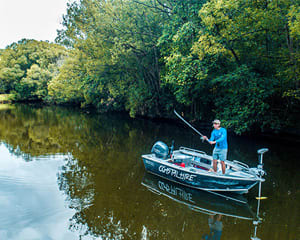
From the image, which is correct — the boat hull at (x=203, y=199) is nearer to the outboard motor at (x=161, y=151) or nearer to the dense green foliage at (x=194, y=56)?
the outboard motor at (x=161, y=151)

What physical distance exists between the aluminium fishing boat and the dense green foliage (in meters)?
5.20

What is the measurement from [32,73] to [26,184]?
49410 millimetres

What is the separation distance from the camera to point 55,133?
17.0 m

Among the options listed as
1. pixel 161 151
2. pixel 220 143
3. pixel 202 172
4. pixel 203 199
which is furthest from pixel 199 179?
pixel 161 151

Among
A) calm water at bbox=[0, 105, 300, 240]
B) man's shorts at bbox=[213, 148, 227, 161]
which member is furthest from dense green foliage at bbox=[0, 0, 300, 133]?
man's shorts at bbox=[213, 148, 227, 161]

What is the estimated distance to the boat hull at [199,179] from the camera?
259 inches

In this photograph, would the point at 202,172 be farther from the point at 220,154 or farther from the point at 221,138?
the point at 221,138

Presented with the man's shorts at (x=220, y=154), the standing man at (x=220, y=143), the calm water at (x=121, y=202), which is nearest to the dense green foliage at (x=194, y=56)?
the calm water at (x=121, y=202)

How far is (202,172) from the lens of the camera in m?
7.31

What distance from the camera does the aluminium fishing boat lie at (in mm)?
6566

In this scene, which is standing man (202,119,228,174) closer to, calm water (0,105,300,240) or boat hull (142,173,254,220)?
boat hull (142,173,254,220)

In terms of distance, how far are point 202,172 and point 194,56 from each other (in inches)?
330

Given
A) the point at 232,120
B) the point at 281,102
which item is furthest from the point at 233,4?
the point at 281,102

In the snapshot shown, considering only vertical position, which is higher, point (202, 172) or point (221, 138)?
point (221, 138)
